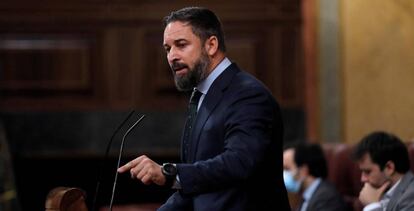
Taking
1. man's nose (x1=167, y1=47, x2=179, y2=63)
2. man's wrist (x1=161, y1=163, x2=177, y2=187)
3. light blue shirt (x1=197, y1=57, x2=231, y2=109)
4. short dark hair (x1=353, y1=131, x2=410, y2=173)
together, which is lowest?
short dark hair (x1=353, y1=131, x2=410, y2=173)

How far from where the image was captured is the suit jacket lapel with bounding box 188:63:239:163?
2.33 m

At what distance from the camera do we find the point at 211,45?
93.3 inches

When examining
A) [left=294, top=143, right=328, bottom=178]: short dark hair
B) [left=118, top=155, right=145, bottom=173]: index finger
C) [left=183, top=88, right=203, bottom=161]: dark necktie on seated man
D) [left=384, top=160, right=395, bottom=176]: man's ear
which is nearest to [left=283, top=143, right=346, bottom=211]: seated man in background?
[left=294, top=143, right=328, bottom=178]: short dark hair

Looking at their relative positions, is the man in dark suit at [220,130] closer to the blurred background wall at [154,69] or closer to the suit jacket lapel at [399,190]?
the suit jacket lapel at [399,190]

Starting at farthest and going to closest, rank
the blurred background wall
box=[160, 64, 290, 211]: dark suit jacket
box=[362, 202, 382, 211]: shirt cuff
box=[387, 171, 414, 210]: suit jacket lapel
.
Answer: the blurred background wall < box=[362, 202, 382, 211]: shirt cuff < box=[387, 171, 414, 210]: suit jacket lapel < box=[160, 64, 290, 211]: dark suit jacket

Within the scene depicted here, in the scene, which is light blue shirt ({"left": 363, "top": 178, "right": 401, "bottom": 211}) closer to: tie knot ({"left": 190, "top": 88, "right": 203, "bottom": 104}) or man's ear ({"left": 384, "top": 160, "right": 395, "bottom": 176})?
man's ear ({"left": 384, "top": 160, "right": 395, "bottom": 176})

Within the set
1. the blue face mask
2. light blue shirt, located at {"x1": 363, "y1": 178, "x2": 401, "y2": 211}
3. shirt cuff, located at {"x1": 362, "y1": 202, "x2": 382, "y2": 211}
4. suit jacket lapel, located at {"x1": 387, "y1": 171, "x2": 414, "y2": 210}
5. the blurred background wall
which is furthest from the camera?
the blurred background wall

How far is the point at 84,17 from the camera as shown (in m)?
5.44

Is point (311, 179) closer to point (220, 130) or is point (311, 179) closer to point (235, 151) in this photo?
point (220, 130)

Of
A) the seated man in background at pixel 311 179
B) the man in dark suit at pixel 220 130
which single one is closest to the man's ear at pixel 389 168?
the seated man in background at pixel 311 179

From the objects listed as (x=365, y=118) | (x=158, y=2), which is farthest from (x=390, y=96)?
(x=158, y=2)

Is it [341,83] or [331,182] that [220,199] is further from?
[341,83]

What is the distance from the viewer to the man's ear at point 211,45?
236cm

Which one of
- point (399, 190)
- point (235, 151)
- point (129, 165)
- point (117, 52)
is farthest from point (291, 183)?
point (129, 165)
